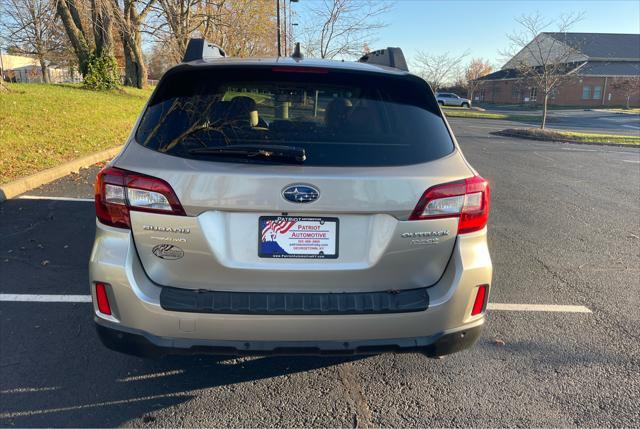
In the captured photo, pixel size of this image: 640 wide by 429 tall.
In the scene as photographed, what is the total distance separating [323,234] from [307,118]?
76 centimetres

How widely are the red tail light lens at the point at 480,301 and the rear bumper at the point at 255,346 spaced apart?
0.56 feet

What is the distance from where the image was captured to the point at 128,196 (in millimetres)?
2242

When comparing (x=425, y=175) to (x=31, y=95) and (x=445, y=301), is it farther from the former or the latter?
(x=31, y=95)

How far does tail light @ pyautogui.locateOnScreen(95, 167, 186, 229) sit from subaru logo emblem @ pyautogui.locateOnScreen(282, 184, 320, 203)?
1.60 feet

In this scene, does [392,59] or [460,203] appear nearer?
[460,203]

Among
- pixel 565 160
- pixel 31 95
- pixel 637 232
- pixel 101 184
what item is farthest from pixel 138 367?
pixel 31 95

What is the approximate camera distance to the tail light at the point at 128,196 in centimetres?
220

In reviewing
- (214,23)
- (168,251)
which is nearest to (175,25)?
(214,23)

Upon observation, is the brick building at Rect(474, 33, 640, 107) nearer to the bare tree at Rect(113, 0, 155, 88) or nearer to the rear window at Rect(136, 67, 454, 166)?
the bare tree at Rect(113, 0, 155, 88)

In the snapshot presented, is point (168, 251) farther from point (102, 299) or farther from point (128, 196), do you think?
point (102, 299)

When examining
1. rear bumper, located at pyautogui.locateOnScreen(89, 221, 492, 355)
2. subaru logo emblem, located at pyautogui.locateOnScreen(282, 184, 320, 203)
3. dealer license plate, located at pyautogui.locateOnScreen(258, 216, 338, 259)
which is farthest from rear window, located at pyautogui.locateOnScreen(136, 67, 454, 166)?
rear bumper, located at pyautogui.locateOnScreen(89, 221, 492, 355)

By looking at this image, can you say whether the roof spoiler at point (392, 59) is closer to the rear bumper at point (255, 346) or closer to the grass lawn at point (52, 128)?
the rear bumper at point (255, 346)

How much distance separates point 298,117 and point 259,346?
123 centimetres

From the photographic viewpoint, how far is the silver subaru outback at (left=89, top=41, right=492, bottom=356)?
219cm
